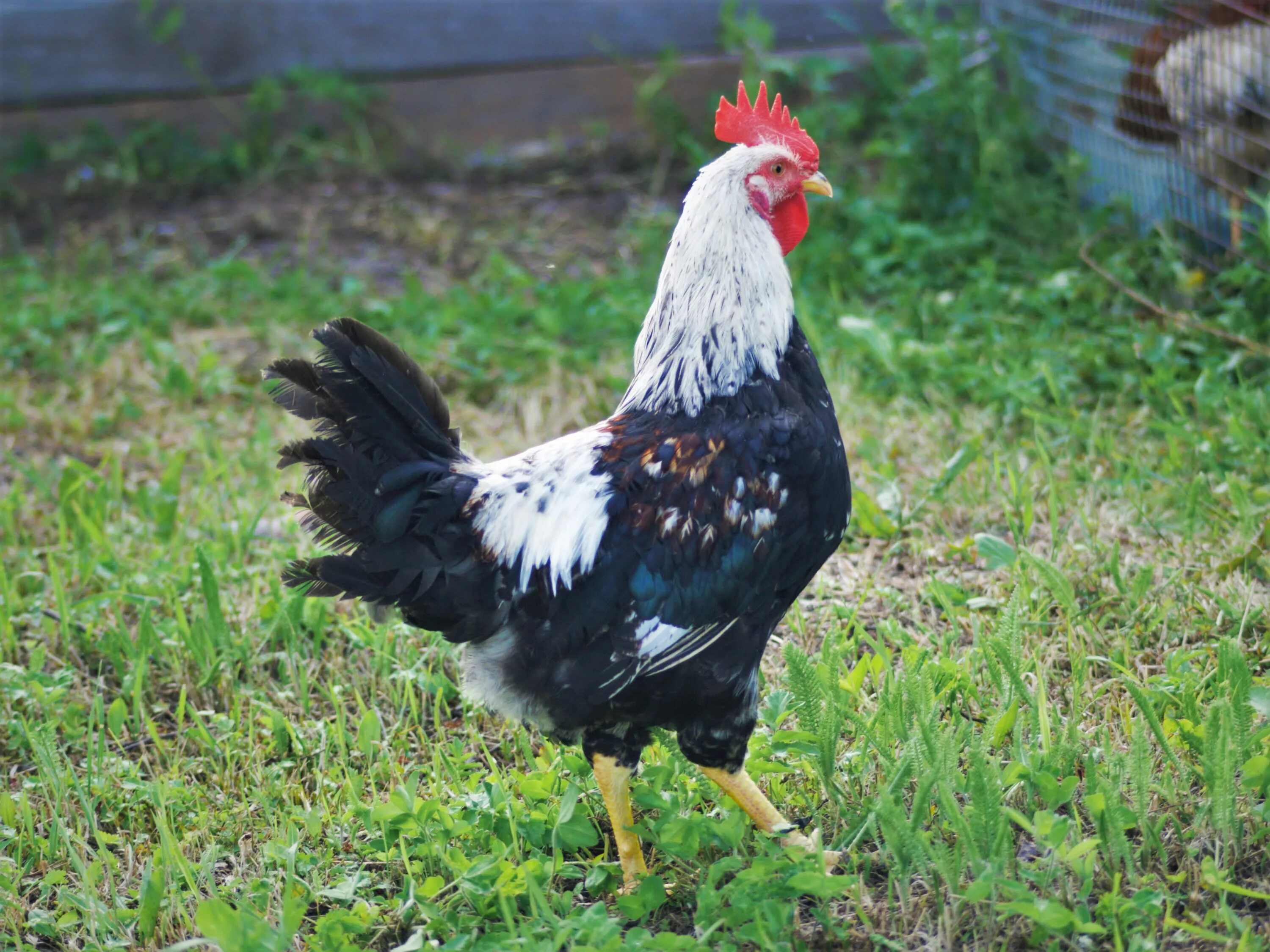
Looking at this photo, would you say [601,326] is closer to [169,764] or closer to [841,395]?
[841,395]

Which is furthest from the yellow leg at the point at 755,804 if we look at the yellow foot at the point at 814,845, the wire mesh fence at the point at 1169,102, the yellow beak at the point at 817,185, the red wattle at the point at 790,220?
the wire mesh fence at the point at 1169,102

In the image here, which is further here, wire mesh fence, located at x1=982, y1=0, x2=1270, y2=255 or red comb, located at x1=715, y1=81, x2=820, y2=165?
wire mesh fence, located at x1=982, y1=0, x2=1270, y2=255

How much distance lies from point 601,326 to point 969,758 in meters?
3.09

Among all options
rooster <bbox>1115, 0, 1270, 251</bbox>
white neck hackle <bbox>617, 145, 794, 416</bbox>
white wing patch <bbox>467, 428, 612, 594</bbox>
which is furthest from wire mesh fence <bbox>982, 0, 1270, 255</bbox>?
white wing patch <bbox>467, 428, 612, 594</bbox>

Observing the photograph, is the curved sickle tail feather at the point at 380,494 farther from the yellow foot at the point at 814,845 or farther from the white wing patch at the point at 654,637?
the yellow foot at the point at 814,845

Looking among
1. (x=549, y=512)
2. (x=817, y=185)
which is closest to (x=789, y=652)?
(x=549, y=512)

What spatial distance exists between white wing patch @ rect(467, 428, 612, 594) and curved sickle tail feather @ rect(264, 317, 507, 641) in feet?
0.16

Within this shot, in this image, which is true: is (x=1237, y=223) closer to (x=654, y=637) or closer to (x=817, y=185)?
(x=817, y=185)

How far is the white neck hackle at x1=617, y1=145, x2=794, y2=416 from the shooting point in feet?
7.75

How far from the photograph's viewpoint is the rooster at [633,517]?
7.37ft

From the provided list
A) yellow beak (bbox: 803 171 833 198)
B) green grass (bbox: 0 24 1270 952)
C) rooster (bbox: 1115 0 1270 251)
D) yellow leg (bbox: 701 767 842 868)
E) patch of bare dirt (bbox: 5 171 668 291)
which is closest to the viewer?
green grass (bbox: 0 24 1270 952)

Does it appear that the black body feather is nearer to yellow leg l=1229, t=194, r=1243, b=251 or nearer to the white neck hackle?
the white neck hackle

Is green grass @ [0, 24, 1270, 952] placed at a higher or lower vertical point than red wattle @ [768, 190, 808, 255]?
lower

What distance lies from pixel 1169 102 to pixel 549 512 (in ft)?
12.2
